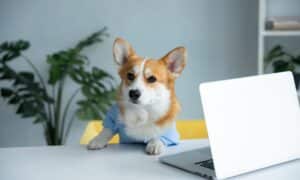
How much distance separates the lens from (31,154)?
128cm

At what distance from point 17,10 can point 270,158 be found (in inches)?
85.8

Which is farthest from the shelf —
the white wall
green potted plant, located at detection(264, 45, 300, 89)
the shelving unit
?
the white wall

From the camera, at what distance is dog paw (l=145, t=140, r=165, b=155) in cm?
127

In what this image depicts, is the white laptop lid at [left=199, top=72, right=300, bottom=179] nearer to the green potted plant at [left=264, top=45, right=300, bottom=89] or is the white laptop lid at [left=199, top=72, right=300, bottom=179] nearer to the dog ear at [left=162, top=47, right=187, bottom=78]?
the dog ear at [left=162, top=47, right=187, bottom=78]

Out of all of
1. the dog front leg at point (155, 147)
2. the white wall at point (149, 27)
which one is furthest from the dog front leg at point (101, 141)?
the white wall at point (149, 27)

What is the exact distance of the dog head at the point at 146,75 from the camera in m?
1.21

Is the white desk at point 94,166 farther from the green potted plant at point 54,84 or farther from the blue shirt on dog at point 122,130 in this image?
the green potted plant at point 54,84

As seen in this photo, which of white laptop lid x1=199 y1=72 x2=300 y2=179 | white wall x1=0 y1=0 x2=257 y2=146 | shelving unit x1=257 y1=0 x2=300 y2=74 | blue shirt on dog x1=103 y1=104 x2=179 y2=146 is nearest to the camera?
white laptop lid x1=199 y1=72 x2=300 y2=179

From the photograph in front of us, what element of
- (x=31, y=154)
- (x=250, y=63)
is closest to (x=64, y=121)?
(x=250, y=63)

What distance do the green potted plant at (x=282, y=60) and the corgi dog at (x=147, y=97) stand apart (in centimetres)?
145

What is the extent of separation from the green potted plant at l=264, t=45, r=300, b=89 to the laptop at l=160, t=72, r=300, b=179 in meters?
1.34

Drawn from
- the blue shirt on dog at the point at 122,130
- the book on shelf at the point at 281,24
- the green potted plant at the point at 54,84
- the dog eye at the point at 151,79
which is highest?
the dog eye at the point at 151,79

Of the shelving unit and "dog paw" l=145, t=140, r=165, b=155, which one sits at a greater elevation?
the shelving unit

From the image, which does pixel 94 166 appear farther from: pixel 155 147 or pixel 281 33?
pixel 281 33
